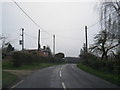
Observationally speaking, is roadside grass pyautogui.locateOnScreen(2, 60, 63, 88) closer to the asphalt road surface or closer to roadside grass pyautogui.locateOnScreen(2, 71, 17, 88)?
roadside grass pyautogui.locateOnScreen(2, 71, 17, 88)

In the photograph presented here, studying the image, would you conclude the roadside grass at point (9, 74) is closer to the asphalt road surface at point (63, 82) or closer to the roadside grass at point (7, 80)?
the roadside grass at point (7, 80)

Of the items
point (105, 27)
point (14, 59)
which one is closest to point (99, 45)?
point (14, 59)

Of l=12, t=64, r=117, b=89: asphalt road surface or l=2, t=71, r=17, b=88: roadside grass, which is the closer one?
l=12, t=64, r=117, b=89: asphalt road surface

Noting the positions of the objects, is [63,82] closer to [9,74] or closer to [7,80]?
[7,80]

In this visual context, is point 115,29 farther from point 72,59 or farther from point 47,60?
point 72,59

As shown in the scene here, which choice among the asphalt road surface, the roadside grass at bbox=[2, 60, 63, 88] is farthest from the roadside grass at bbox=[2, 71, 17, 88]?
the asphalt road surface

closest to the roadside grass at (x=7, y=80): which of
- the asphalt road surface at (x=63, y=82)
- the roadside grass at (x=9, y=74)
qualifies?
the roadside grass at (x=9, y=74)

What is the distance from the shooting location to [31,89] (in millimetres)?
14992

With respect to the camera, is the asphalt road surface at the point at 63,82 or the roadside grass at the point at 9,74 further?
the roadside grass at the point at 9,74

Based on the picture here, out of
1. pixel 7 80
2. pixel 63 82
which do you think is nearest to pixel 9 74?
pixel 7 80

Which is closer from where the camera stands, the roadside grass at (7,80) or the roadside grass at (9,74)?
the roadside grass at (7,80)

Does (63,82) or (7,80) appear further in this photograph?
(7,80)

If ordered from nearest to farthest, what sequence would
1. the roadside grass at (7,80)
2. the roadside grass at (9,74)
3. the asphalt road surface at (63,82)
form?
the asphalt road surface at (63,82)
the roadside grass at (7,80)
the roadside grass at (9,74)

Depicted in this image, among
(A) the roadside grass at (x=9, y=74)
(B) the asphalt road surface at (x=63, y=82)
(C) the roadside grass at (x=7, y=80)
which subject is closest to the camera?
(B) the asphalt road surface at (x=63, y=82)
